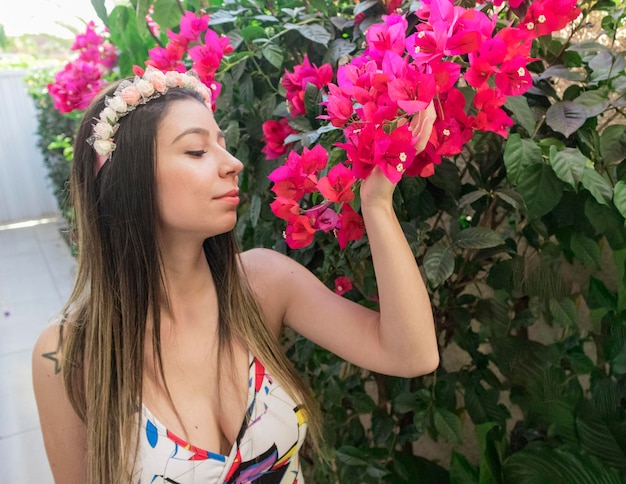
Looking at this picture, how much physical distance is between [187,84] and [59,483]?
0.70m

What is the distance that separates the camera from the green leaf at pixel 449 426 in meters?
1.20

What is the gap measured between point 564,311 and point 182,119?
2.53 feet

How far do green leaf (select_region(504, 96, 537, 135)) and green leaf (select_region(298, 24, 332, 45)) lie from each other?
14.6 inches

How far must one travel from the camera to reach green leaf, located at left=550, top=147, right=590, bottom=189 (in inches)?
31.8

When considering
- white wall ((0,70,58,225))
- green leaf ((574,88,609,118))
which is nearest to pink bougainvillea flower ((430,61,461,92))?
green leaf ((574,88,609,118))

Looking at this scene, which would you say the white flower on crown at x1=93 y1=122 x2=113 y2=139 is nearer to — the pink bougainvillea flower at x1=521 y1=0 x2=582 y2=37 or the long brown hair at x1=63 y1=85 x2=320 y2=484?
the long brown hair at x1=63 y1=85 x2=320 y2=484

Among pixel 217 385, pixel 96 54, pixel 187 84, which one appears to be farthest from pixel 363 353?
pixel 96 54

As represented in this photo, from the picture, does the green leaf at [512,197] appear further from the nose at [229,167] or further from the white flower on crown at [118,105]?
the white flower on crown at [118,105]

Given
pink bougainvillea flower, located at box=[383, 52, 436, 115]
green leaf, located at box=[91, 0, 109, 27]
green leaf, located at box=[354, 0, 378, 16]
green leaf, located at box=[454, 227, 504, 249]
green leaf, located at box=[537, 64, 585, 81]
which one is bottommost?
green leaf, located at box=[454, 227, 504, 249]

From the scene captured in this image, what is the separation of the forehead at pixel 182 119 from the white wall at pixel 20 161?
A: 21.5 feet

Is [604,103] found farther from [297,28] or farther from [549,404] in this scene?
[549,404]

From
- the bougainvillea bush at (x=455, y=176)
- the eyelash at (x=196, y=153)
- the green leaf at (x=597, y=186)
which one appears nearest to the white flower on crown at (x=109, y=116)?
the eyelash at (x=196, y=153)

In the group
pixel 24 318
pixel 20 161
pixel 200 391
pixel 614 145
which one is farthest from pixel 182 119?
pixel 20 161

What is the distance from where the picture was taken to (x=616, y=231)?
2.98ft
